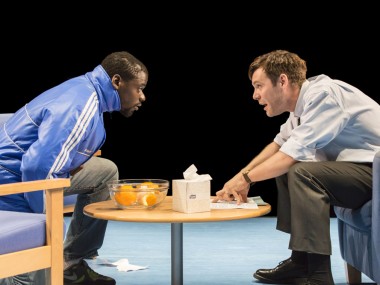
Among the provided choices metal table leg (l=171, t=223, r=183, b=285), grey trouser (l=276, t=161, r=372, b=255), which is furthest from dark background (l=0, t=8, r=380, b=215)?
metal table leg (l=171, t=223, r=183, b=285)

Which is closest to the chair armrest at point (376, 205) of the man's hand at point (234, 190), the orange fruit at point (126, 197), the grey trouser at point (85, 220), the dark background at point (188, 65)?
the man's hand at point (234, 190)

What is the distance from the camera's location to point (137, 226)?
4863 mm

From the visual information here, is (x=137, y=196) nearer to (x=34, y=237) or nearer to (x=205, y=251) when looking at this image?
(x=34, y=237)

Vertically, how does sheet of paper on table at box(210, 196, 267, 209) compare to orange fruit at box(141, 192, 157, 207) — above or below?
below

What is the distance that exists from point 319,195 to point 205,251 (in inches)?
55.3

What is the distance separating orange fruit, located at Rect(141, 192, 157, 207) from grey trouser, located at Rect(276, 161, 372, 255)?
530 mm

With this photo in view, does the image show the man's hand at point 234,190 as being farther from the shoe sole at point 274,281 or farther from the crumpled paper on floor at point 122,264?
the crumpled paper on floor at point 122,264

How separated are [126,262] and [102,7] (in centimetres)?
234

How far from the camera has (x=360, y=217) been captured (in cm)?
269

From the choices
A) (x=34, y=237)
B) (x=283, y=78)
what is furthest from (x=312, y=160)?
(x=34, y=237)

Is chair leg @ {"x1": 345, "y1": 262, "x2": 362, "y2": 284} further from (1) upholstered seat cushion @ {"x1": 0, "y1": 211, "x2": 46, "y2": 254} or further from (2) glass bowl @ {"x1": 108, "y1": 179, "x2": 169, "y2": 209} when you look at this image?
(1) upholstered seat cushion @ {"x1": 0, "y1": 211, "x2": 46, "y2": 254}

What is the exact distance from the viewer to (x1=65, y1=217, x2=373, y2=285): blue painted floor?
328 centimetres

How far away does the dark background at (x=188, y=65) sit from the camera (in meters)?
5.18

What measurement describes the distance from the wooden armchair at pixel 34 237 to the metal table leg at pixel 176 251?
18.6 inches
